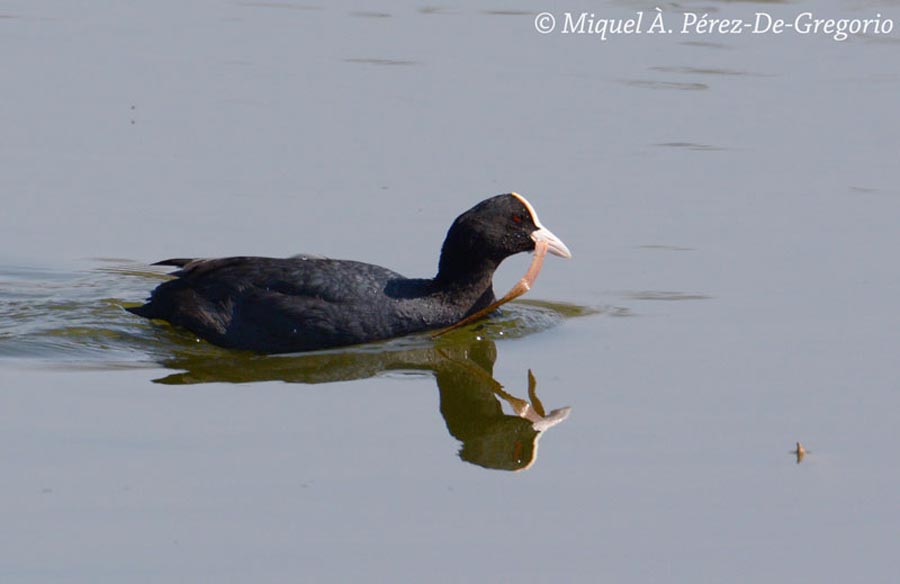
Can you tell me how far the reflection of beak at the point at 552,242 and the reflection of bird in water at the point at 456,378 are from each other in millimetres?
605

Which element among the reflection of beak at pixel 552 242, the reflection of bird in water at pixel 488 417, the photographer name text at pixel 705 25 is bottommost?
the reflection of bird in water at pixel 488 417

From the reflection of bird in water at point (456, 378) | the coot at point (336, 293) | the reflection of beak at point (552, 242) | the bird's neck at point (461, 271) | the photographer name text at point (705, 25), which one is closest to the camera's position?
the reflection of bird in water at point (456, 378)

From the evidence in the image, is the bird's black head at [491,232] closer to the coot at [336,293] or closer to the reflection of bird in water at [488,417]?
the coot at [336,293]

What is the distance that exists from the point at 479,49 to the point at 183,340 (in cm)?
628

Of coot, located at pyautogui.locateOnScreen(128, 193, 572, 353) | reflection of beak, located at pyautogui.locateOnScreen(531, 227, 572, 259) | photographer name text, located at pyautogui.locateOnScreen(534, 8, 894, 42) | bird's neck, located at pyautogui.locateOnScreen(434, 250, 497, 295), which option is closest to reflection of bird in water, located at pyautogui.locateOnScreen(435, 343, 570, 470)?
coot, located at pyautogui.locateOnScreen(128, 193, 572, 353)

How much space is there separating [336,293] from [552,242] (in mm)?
1180

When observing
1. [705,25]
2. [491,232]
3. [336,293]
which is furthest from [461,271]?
[705,25]

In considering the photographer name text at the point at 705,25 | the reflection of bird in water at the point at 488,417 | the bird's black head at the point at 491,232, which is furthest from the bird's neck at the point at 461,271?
the photographer name text at the point at 705,25

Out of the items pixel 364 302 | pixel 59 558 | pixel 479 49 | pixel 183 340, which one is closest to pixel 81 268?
pixel 183 340

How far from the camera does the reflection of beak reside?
882cm

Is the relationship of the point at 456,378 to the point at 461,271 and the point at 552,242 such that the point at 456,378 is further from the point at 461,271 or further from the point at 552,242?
the point at 552,242

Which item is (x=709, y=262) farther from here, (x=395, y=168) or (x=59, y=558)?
(x=59, y=558)

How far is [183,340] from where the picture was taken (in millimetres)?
8789

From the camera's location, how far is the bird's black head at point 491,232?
8.89 metres
